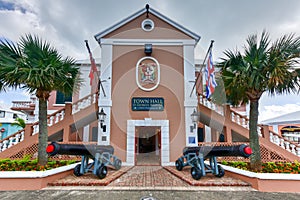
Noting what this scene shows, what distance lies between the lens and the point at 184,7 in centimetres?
945

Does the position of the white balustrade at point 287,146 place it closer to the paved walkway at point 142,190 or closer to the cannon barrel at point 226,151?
the paved walkway at point 142,190

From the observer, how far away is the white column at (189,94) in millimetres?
8172

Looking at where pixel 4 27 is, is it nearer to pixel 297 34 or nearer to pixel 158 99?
pixel 158 99

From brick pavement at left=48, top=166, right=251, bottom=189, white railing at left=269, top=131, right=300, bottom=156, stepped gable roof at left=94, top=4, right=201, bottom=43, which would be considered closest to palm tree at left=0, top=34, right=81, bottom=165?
brick pavement at left=48, top=166, right=251, bottom=189

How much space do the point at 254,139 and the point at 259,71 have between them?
2.22m

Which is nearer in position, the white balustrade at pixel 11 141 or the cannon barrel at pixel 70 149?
the cannon barrel at pixel 70 149

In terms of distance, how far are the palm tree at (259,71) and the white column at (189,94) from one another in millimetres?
2561

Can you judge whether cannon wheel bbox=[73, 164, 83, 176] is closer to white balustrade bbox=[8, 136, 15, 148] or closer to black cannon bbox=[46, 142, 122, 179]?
black cannon bbox=[46, 142, 122, 179]

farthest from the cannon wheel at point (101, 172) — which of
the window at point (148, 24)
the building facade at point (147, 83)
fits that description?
the window at point (148, 24)

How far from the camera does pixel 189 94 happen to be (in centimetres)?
855

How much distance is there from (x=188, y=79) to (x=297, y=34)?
14.7 ft

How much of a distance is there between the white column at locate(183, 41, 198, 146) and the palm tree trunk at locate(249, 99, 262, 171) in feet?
9.49

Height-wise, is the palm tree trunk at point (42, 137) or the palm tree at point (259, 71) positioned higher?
the palm tree at point (259, 71)

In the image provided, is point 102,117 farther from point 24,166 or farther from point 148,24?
point 148,24
